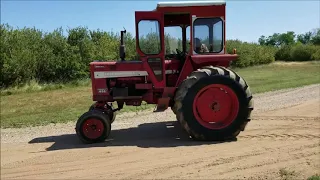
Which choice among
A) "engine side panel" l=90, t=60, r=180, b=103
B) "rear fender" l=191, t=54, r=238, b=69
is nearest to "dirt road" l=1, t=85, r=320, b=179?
"engine side panel" l=90, t=60, r=180, b=103

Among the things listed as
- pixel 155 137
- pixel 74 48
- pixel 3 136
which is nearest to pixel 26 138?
pixel 3 136

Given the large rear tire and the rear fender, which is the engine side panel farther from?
the large rear tire

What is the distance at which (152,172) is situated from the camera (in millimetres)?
5586

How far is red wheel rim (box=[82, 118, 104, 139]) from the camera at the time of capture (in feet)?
24.8

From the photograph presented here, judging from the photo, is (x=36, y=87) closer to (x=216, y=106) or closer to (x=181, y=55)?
(x=181, y=55)

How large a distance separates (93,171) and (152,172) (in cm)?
97

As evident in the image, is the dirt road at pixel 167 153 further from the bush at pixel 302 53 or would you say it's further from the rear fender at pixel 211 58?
the bush at pixel 302 53

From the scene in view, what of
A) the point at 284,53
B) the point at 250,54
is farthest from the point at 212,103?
the point at 284,53

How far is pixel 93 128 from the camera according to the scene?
300 inches

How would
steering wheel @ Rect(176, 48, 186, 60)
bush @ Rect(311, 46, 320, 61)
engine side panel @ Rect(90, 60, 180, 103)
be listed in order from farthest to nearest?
bush @ Rect(311, 46, 320, 61), steering wheel @ Rect(176, 48, 186, 60), engine side panel @ Rect(90, 60, 180, 103)

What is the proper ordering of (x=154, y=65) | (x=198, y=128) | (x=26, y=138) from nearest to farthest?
(x=198, y=128) → (x=154, y=65) → (x=26, y=138)

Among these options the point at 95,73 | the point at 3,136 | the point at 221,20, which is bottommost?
the point at 3,136

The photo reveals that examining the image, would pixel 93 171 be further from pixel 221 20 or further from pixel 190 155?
pixel 221 20

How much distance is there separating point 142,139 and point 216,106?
5.63 ft
